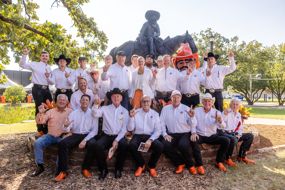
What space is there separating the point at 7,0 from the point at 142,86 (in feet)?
18.1

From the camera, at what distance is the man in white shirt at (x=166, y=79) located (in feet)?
23.5

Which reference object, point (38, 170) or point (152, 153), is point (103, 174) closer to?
point (152, 153)

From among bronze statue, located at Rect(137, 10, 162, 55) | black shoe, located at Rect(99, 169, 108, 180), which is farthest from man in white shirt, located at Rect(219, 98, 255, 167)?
bronze statue, located at Rect(137, 10, 162, 55)

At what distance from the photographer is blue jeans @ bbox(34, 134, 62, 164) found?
18.6 feet

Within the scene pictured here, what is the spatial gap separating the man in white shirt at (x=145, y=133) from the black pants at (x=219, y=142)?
106 cm

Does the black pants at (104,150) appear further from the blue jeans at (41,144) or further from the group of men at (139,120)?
the blue jeans at (41,144)

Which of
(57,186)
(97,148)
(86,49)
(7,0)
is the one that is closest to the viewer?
(57,186)

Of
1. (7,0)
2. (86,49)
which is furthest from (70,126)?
(86,49)

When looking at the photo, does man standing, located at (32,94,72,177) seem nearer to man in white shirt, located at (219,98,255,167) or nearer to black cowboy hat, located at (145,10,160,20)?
man in white shirt, located at (219,98,255,167)

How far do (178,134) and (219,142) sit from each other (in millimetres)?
908

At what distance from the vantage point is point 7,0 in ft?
29.3

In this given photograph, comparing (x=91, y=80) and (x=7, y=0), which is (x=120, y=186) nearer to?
(x=91, y=80)

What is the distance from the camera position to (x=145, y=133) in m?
5.92

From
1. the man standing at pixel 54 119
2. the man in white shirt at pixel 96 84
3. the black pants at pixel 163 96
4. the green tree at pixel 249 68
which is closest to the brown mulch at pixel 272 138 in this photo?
the black pants at pixel 163 96
